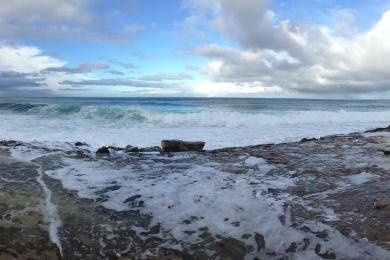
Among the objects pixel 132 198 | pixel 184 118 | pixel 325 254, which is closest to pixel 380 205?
pixel 325 254

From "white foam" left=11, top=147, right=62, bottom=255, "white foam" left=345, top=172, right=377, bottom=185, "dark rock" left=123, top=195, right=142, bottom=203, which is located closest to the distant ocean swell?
"white foam" left=345, top=172, right=377, bottom=185

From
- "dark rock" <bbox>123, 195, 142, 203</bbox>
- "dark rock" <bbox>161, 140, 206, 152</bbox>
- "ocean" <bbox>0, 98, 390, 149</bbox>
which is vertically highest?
"dark rock" <bbox>161, 140, 206, 152</bbox>

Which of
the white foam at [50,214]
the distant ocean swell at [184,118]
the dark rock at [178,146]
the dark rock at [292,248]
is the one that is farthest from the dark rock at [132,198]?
the distant ocean swell at [184,118]

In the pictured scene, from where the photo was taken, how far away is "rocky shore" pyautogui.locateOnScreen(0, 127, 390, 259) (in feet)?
12.8

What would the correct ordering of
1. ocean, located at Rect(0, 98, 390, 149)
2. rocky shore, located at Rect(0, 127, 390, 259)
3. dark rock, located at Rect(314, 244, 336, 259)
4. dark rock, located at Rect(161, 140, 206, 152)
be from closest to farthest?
dark rock, located at Rect(314, 244, 336, 259), rocky shore, located at Rect(0, 127, 390, 259), dark rock, located at Rect(161, 140, 206, 152), ocean, located at Rect(0, 98, 390, 149)

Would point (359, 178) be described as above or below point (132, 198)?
above

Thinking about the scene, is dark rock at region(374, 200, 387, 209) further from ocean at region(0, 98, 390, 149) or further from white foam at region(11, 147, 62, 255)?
ocean at region(0, 98, 390, 149)

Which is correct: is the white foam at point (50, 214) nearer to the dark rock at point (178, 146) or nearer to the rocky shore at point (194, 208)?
the rocky shore at point (194, 208)

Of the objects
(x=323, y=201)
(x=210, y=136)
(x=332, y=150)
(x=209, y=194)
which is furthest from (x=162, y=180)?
(x=210, y=136)

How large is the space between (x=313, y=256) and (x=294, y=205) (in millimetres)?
1220

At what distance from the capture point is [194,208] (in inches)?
196

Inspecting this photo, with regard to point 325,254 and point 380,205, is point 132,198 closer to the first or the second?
point 325,254

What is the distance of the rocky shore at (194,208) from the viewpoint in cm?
389

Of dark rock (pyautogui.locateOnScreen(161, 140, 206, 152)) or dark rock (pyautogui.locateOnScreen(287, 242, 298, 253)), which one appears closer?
dark rock (pyautogui.locateOnScreen(287, 242, 298, 253))
